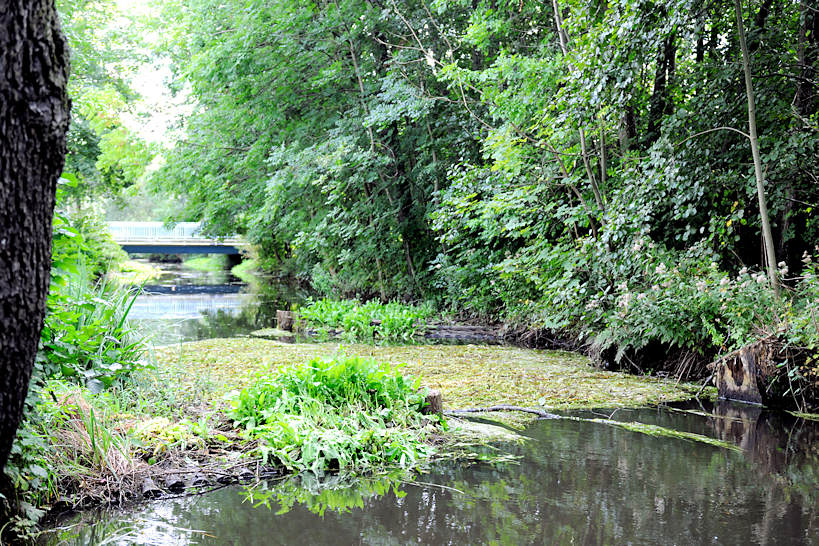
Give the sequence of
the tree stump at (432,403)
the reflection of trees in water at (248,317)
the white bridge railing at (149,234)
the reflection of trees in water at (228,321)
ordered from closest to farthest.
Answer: the tree stump at (432,403)
the reflection of trees in water at (228,321)
the reflection of trees in water at (248,317)
the white bridge railing at (149,234)

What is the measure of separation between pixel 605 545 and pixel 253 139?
14.8 metres

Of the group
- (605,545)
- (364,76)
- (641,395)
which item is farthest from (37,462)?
(364,76)

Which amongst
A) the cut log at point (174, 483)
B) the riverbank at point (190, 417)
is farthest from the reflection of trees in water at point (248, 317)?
the cut log at point (174, 483)

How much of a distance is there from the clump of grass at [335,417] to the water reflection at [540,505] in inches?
8.6

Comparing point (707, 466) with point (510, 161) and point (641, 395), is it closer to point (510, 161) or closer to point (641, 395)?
point (641, 395)

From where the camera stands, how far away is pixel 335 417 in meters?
4.33

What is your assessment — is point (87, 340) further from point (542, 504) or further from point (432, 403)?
point (542, 504)

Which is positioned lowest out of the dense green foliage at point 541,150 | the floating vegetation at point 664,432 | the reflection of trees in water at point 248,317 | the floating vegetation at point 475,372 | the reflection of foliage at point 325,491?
the reflection of foliage at point 325,491

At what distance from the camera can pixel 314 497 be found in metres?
3.57

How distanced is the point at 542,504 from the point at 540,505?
21mm

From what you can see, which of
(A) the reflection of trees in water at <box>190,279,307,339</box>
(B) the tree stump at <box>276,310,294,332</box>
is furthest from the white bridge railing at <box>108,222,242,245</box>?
(B) the tree stump at <box>276,310,294,332</box>

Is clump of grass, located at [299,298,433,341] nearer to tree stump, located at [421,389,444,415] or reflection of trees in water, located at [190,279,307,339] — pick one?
reflection of trees in water, located at [190,279,307,339]

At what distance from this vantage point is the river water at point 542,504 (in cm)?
307

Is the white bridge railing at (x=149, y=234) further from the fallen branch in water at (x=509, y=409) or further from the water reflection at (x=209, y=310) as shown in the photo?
the fallen branch in water at (x=509, y=409)
